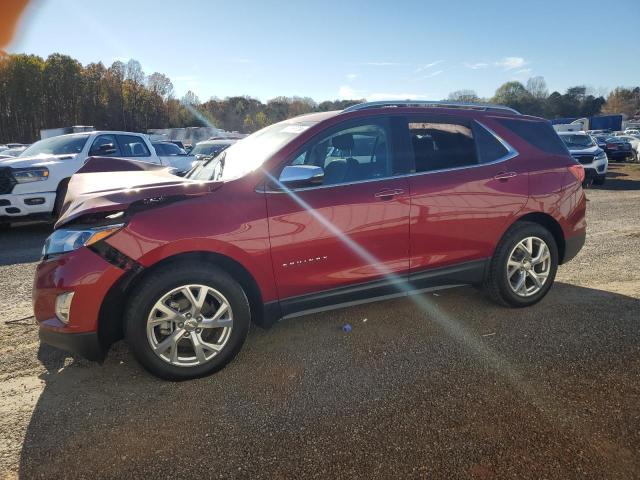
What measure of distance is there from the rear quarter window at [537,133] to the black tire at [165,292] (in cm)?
291

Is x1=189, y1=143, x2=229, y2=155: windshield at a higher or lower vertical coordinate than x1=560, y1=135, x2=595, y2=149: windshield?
higher

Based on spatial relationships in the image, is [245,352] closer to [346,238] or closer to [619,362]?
[346,238]

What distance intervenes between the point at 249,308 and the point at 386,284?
111 centimetres

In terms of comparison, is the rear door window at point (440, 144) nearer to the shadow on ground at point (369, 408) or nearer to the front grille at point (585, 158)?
the shadow on ground at point (369, 408)

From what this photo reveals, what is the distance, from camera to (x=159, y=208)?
2967 mm

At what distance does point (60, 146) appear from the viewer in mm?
8984

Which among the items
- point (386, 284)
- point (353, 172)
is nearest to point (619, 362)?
point (386, 284)

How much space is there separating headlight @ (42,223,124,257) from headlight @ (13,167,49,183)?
19.7 feet

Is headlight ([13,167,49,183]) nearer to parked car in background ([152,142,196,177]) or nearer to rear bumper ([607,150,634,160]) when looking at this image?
parked car in background ([152,142,196,177])

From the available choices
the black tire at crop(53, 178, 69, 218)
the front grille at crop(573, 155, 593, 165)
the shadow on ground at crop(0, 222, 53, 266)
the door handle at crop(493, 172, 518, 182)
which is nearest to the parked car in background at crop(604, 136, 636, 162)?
the front grille at crop(573, 155, 593, 165)

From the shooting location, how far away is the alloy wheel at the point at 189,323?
2973 millimetres

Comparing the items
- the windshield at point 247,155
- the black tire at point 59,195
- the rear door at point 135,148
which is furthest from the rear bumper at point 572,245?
the rear door at point 135,148

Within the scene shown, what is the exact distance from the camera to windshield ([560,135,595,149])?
50.3ft

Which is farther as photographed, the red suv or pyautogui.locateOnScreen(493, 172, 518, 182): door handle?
pyautogui.locateOnScreen(493, 172, 518, 182): door handle
